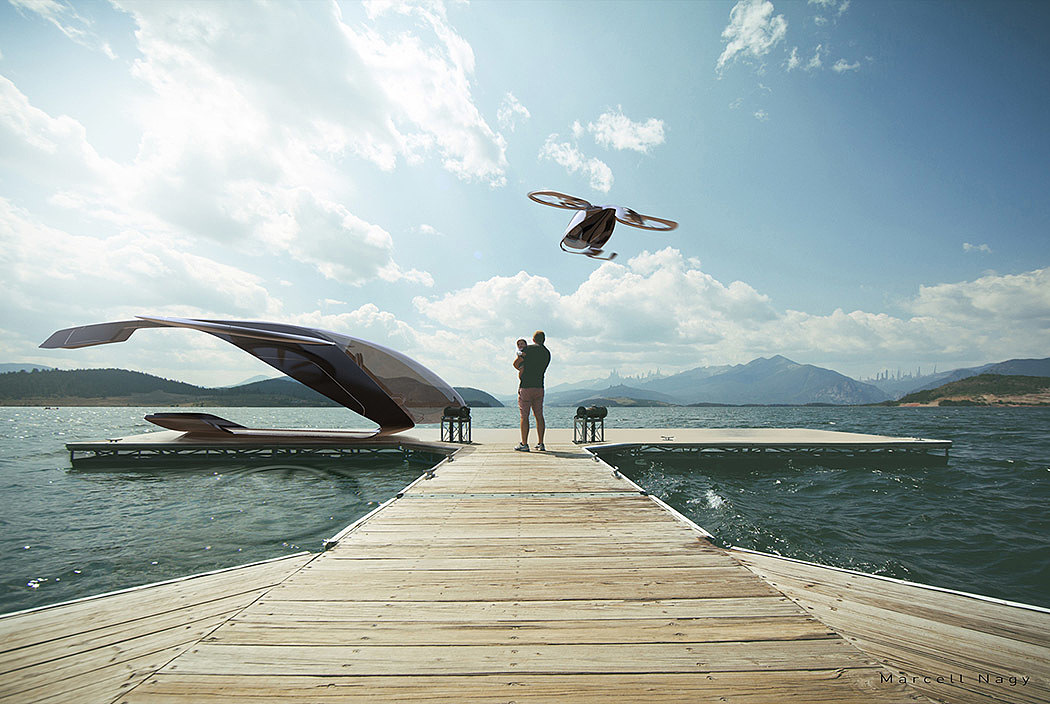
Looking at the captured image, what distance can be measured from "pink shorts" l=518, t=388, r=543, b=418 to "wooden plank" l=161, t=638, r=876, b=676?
22.6ft

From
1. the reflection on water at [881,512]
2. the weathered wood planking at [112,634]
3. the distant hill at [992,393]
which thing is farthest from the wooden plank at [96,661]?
the distant hill at [992,393]

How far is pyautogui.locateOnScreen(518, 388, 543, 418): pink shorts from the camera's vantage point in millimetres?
9148

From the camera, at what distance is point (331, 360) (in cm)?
1214

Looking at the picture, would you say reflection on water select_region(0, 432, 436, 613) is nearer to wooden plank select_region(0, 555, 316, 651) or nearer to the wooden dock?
wooden plank select_region(0, 555, 316, 651)

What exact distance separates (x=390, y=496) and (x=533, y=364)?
426 centimetres

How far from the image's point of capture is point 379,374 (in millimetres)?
12547

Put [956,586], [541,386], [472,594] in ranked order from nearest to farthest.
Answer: [472,594], [956,586], [541,386]

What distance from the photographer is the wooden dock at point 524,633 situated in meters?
1.87

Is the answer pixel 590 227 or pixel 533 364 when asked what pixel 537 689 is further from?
pixel 590 227

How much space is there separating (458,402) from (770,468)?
10.2 meters

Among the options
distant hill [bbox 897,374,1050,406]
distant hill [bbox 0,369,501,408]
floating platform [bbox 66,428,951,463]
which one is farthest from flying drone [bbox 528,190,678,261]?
distant hill [bbox 897,374,1050,406]

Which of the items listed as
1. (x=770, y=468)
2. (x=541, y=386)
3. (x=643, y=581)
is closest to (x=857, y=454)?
(x=770, y=468)

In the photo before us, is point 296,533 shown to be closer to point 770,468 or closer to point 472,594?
point 472,594

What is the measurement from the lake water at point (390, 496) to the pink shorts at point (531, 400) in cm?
350
